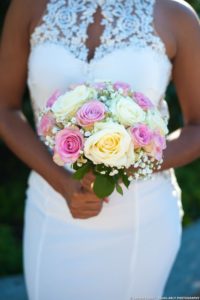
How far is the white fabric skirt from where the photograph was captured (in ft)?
9.77

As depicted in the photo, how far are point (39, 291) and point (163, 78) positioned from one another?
1068 millimetres

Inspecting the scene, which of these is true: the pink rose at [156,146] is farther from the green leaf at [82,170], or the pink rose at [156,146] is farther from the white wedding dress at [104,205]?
Result: the white wedding dress at [104,205]

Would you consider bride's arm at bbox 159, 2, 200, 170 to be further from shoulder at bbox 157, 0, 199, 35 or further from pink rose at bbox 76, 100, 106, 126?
pink rose at bbox 76, 100, 106, 126

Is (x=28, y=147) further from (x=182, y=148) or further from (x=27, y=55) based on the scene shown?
(x=182, y=148)

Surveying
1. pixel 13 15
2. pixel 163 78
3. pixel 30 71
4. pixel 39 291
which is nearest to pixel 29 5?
pixel 13 15

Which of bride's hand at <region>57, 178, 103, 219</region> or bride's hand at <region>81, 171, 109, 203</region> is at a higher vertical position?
bride's hand at <region>81, 171, 109, 203</region>

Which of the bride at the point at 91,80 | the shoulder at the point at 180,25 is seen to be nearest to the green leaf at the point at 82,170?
the bride at the point at 91,80

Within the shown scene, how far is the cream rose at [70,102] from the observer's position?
2381mm

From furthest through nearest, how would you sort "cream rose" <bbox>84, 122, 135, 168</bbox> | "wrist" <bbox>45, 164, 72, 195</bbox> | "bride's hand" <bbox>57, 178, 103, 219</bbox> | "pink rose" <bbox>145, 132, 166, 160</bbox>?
"wrist" <bbox>45, 164, 72, 195</bbox> < "bride's hand" <bbox>57, 178, 103, 219</bbox> < "pink rose" <bbox>145, 132, 166, 160</bbox> < "cream rose" <bbox>84, 122, 135, 168</bbox>

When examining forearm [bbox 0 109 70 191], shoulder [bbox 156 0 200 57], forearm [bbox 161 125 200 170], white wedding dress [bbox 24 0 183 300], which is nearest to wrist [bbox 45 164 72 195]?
forearm [bbox 0 109 70 191]

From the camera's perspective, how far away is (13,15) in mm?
2988

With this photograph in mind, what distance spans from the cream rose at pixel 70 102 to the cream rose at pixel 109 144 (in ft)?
0.45

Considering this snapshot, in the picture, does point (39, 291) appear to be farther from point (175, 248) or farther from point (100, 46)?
point (100, 46)

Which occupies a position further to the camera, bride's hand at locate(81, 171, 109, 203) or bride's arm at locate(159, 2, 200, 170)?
Result: bride's arm at locate(159, 2, 200, 170)
